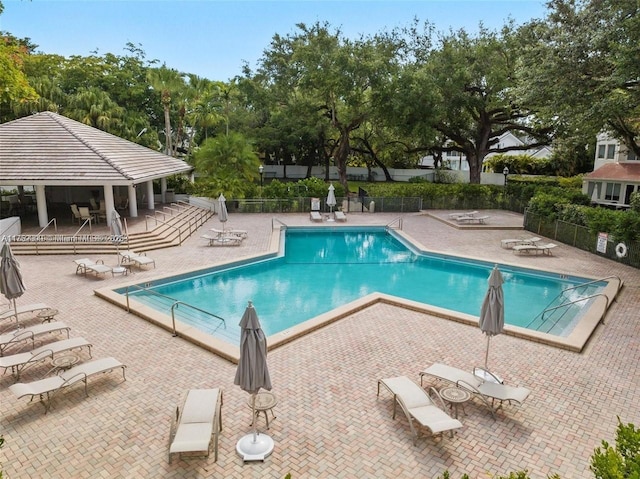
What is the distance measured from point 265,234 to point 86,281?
9.78m

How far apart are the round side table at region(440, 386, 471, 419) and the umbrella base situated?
10.2ft

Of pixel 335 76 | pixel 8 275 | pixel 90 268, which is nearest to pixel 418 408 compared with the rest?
pixel 8 275

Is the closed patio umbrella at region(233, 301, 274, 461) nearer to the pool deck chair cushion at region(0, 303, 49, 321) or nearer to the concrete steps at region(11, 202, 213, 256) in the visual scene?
the pool deck chair cushion at region(0, 303, 49, 321)

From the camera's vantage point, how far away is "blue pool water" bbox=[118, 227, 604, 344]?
41.7ft

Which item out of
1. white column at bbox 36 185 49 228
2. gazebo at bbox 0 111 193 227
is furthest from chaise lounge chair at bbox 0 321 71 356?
white column at bbox 36 185 49 228

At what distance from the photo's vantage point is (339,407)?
24.3ft

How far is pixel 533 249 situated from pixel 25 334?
18792 millimetres

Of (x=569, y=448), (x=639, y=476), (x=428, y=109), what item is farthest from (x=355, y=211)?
(x=639, y=476)

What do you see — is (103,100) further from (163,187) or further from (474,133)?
(474,133)

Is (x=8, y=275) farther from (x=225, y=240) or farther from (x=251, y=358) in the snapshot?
(x=225, y=240)

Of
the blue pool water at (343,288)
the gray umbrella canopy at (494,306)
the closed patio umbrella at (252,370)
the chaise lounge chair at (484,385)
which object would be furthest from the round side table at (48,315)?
the gray umbrella canopy at (494,306)

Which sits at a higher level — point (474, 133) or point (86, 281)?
point (474, 133)

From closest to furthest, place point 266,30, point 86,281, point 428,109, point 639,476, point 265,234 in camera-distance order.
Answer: point 639,476, point 86,281, point 265,234, point 428,109, point 266,30

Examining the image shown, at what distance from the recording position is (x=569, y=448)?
638cm
